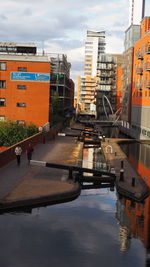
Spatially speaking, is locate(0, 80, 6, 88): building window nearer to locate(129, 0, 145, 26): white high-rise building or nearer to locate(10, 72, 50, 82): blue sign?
locate(10, 72, 50, 82): blue sign

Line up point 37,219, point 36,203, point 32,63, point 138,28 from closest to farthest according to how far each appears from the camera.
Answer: point 37,219
point 36,203
point 32,63
point 138,28

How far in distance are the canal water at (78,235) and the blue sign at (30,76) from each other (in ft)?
121

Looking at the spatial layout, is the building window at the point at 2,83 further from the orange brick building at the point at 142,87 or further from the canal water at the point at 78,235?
the canal water at the point at 78,235

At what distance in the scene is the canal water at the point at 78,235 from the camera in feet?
47.0

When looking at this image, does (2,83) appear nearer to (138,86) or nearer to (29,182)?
(138,86)

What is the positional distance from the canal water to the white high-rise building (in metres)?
Answer: 184

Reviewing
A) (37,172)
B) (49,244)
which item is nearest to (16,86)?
(37,172)

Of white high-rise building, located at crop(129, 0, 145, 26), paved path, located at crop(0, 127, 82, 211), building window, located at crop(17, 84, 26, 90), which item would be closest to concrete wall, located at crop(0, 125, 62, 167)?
paved path, located at crop(0, 127, 82, 211)

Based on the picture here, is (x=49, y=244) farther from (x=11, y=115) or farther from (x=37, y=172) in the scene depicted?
(x=11, y=115)

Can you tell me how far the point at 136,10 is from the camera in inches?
7505

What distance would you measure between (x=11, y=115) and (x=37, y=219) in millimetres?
40206

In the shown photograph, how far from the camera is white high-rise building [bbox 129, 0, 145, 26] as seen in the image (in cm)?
19000

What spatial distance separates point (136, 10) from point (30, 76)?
152224mm

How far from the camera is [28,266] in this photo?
13500mm
